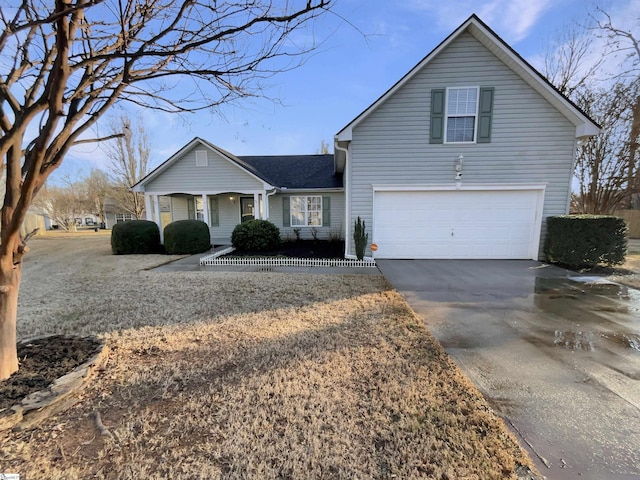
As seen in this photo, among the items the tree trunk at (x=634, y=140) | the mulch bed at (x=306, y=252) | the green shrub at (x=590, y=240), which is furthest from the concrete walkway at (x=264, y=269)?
the tree trunk at (x=634, y=140)

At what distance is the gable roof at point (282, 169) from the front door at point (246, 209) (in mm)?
1604

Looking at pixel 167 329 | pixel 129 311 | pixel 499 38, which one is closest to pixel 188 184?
pixel 129 311

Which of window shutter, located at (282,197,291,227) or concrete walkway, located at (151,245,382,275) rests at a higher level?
window shutter, located at (282,197,291,227)

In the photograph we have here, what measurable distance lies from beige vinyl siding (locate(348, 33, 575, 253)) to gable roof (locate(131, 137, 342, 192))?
4.69m

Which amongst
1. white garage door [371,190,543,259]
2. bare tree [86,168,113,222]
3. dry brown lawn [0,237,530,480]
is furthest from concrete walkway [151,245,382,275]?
bare tree [86,168,113,222]

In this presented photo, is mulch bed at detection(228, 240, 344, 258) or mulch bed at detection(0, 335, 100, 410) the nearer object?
mulch bed at detection(0, 335, 100, 410)

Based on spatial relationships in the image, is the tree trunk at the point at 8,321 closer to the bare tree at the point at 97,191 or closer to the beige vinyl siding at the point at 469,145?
the beige vinyl siding at the point at 469,145

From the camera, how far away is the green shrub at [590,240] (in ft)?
24.7

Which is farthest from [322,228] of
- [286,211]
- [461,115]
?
[461,115]

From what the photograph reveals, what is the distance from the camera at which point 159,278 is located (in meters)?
7.08

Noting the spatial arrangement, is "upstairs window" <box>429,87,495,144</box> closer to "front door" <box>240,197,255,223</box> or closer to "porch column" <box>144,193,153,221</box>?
"front door" <box>240,197,255,223</box>

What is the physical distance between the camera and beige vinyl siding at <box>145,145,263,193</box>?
12.6 m

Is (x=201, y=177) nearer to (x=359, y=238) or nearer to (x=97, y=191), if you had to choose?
(x=359, y=238)

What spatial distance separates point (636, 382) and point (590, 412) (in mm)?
946
